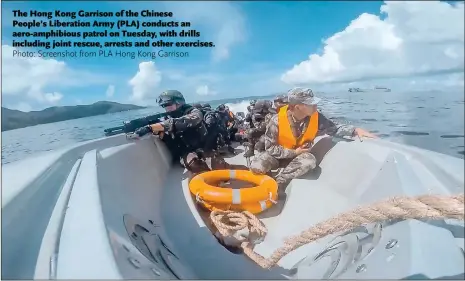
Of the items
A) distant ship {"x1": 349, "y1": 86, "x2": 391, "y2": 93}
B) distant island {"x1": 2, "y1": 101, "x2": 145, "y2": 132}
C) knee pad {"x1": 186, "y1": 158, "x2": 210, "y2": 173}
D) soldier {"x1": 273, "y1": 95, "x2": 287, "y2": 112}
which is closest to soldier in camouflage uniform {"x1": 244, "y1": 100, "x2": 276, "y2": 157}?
soldier {"x1": 273, "y1": 95, "x2": 287, "y2": 112}

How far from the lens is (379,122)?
99 centimetres

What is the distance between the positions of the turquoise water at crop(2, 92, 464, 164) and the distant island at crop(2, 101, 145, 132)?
2 cm

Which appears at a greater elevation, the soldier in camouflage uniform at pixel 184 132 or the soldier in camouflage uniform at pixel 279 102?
the soldier in camouflage uniform at pixel 279 102

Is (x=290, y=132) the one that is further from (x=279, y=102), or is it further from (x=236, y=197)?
(x=236, y=197)

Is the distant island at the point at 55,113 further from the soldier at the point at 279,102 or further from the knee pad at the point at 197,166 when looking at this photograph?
the soldier at the point at 279,102

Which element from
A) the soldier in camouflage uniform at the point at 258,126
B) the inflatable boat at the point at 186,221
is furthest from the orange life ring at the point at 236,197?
the soldier in camouflage uniform at the point at 258,126

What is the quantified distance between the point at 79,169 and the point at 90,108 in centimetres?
29

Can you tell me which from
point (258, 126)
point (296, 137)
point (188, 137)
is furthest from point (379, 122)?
point (188, 137)

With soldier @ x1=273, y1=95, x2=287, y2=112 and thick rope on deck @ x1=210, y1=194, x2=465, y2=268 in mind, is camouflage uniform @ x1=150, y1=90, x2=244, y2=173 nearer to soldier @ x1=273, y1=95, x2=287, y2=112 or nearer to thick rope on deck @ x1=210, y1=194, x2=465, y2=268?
Result: soldier @ x1=273, y1=95, x2=287, y2=112

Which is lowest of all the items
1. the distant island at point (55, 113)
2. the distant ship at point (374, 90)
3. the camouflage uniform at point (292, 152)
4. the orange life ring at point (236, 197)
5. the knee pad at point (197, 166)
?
the orange life ring at point (236, 197)

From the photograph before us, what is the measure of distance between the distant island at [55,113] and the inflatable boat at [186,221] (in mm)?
93

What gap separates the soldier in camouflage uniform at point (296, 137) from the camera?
0.93 m

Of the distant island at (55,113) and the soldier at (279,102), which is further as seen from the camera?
the soldier at (279,102)

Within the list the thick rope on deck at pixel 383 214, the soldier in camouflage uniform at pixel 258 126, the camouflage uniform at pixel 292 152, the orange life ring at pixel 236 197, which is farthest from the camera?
the soldier in camouflage uniform at pixel 258 126
